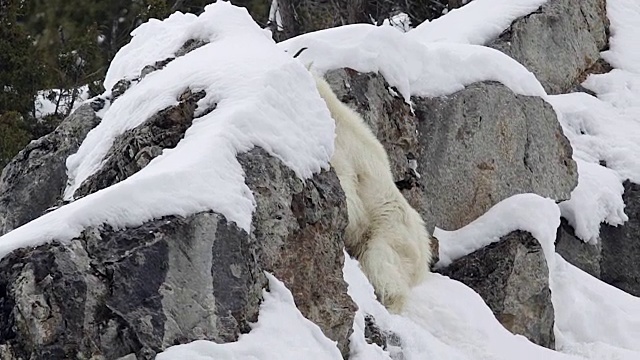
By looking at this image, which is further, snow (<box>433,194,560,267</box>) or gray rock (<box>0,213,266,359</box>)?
snow (<box>433,194,560,267</box>)

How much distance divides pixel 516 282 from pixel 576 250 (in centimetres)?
240

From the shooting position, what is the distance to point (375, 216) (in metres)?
5.45

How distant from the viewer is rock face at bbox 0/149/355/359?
119 inches

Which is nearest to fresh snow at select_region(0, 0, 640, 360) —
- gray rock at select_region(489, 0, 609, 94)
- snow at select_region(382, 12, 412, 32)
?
gray rock at select_region(489, 0, 609, 94)

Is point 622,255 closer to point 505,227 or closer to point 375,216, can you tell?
point 505,227

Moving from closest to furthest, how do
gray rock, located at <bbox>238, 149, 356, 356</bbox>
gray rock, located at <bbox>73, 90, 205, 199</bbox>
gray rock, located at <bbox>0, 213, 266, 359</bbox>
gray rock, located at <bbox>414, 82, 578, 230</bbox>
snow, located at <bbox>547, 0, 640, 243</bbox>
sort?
gray rock, located at <bbox>0, 213, 266, 359</bbox> < gray rock, located at <bbox>238, 149, 356, 356</bbox> < gray rock, located at <bbox>73, 90, 205, 199</bbox> < gray rock, located at <bbox>414, 82, 578, 230</bbox> < snow, located at <bbox>547, 0, 640, 243</bbox>

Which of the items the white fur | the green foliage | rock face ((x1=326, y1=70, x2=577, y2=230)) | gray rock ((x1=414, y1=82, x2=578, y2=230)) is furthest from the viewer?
the green foliage

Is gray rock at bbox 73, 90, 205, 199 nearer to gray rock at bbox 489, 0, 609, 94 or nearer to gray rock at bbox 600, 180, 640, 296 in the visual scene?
gray rock at bbox 600, 180, 640, 296

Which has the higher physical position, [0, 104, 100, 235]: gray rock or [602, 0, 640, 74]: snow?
[0, 104, 100, 235]: gray rock

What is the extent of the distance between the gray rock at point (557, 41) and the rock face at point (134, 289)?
6913 mm

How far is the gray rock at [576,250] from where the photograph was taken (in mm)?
8211

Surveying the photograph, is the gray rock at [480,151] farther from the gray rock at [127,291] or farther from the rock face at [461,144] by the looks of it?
the gray rock at [127,291]

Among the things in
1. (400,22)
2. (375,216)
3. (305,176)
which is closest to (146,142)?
(305,176)

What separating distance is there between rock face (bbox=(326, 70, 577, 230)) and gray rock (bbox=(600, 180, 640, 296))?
1173mm
